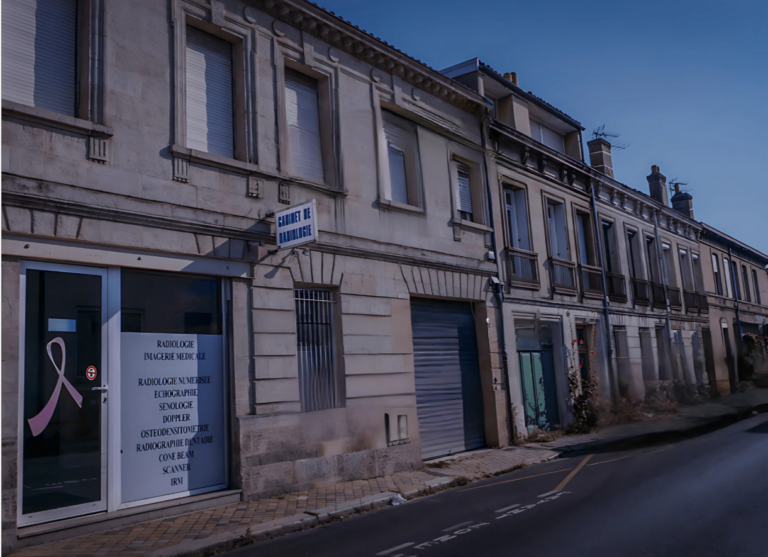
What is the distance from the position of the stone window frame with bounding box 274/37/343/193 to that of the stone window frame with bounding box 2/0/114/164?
290 centimetres


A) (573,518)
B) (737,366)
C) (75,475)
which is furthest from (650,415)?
(75,475)

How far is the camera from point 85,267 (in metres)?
7.27

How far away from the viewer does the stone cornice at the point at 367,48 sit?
10.3m

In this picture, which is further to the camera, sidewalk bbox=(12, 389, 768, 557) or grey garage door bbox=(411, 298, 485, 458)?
grey garage door bbox=(411, 298, 485, 458)

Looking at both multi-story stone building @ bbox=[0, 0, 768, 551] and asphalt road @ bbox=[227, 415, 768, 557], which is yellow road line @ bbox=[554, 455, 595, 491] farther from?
multi-story stone building @ bbox=[0, 0, 768, 551]

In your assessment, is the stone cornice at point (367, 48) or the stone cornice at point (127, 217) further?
the stone cornice at point (367, 48)

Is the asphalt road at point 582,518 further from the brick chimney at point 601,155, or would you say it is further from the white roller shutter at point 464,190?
the brick chimney at point 601,155

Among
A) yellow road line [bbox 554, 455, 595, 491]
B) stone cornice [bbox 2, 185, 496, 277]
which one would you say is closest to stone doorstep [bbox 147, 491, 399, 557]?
yellow road line [bbox 554, 455, 595, 491]

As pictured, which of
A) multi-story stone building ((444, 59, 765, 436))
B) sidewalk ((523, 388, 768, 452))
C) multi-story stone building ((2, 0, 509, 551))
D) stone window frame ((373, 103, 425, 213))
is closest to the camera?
multi-story stone building ((2, 0, 509, 551))

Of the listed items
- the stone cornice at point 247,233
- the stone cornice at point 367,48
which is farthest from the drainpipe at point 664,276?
the stone cornice at point 367,48

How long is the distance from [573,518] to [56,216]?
6568mm

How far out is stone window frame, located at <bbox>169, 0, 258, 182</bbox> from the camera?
838 centimetres

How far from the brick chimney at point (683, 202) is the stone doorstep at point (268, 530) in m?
27.0

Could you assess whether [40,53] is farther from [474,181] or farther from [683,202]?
[683,202]
